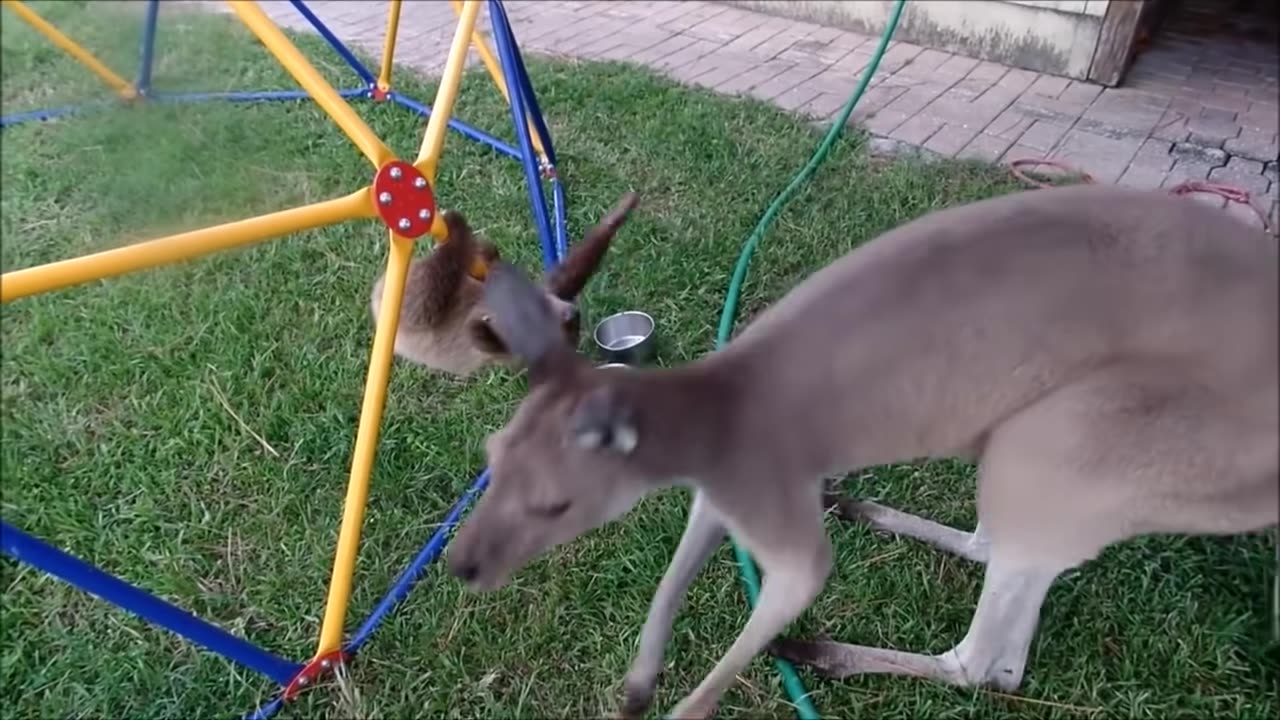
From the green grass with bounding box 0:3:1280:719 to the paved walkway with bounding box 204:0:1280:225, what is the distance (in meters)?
1.44

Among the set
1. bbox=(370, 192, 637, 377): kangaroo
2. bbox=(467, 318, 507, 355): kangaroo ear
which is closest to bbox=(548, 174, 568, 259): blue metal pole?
bbox=(370, 192, 637, 377): kangaroo

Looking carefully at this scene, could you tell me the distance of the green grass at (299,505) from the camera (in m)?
1.79

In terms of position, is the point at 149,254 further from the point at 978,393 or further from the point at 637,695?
the point at 978,393

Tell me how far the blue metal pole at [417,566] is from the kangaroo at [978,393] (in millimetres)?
664

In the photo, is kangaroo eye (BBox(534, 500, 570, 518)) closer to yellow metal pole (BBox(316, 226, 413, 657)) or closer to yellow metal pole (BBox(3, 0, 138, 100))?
yellow metal pole (BBox(316, 226, 413, 657))

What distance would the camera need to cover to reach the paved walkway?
4.37m

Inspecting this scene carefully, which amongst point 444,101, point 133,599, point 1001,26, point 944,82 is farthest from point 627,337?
point 1001,26

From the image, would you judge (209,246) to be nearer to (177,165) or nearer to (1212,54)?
(177,165)

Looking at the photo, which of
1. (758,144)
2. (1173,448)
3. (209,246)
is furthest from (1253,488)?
(758,144)

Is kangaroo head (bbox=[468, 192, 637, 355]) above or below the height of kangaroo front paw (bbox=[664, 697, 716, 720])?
above

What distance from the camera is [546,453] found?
1.58 metres

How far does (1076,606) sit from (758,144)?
2583mm

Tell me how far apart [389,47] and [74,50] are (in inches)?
118

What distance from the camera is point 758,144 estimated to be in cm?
433
